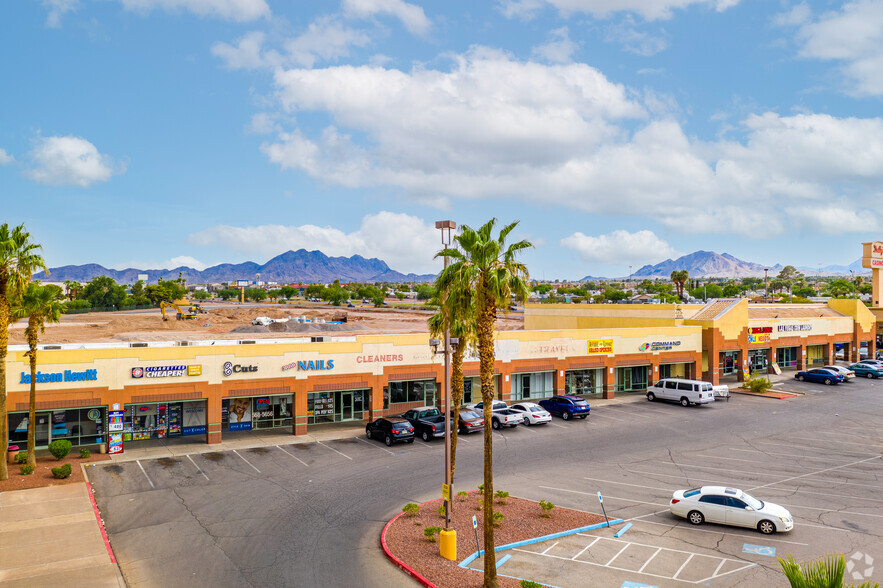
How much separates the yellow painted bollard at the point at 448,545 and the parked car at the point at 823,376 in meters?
54.4

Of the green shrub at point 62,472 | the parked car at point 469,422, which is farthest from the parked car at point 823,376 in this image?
the green shrub at point 62,472

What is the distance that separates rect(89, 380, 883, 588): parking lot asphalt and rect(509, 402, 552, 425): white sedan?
674mm

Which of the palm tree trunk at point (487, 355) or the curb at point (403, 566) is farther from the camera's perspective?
the palm tree trunk at point (487, 355)

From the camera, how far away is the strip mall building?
3212 centimetres

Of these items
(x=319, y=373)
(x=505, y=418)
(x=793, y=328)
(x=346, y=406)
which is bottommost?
(x=505, y=418)

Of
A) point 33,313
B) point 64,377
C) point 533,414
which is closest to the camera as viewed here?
point 33,313

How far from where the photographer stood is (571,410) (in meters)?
41.0

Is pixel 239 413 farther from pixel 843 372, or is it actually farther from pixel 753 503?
pixel 843 372

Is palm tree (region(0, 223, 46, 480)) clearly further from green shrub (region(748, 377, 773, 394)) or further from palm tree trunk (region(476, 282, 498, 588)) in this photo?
green shrub (region(748, 377, 773, 394))

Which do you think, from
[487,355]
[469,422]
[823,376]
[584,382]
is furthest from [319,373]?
[823,376]

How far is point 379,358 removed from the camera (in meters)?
40.2

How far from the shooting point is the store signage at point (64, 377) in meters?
30.8

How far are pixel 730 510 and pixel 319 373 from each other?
2537 centimetres

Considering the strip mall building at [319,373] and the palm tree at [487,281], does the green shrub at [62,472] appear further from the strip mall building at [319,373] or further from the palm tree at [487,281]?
the palm tree at [487,281]
